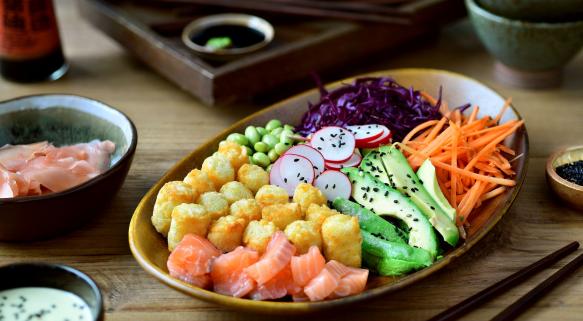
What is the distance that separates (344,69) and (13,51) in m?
1.44

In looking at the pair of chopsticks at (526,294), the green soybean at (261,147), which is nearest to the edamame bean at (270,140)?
the green soybean at (261,147)

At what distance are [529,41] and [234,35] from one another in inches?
49.7

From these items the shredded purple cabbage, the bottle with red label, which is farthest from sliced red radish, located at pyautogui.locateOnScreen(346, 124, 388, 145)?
the bottle with red label

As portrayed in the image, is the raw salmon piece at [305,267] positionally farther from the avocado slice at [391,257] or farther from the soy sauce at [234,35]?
the soy sauce at [234,35]

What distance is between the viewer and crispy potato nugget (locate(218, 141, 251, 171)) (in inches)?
84.6

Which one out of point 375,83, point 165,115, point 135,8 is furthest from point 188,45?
point 375,83

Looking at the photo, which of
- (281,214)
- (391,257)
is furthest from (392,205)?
(281,214)

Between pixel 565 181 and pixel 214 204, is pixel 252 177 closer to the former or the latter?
pixel 214 204

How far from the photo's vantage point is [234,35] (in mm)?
3139

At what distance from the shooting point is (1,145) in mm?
2344

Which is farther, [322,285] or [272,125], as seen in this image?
[272,125]

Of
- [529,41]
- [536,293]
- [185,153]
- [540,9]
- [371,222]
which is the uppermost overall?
[540,9]

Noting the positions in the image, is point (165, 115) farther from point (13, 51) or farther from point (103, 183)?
A: point (103, 183)

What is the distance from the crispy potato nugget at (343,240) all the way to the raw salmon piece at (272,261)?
104 mm
